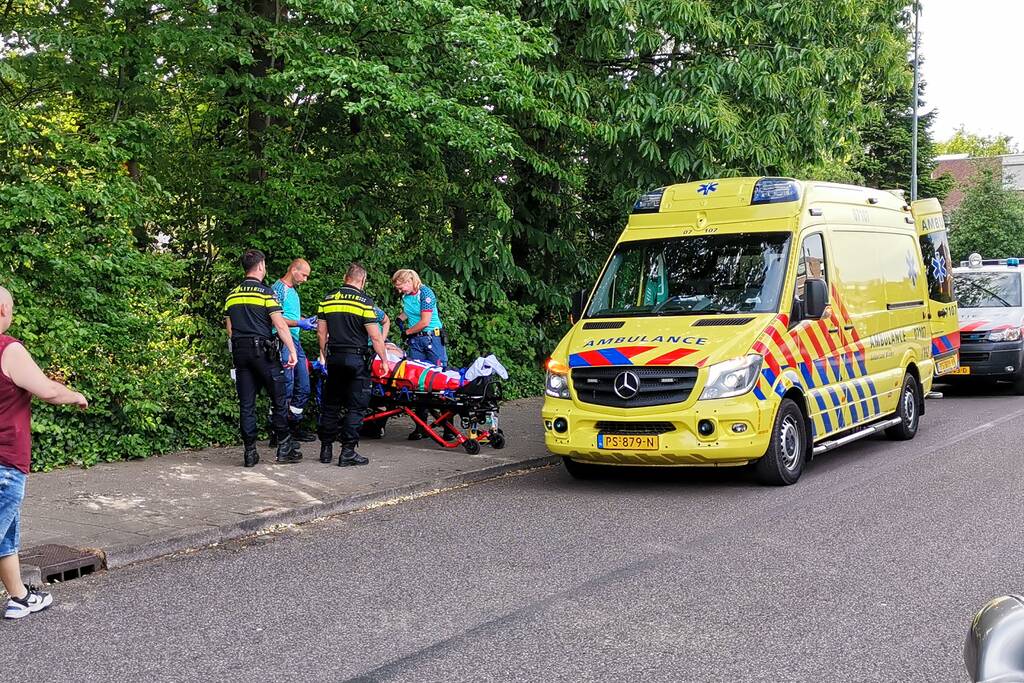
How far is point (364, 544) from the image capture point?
283 inches

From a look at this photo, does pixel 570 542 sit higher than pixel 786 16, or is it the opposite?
pixel 786 16

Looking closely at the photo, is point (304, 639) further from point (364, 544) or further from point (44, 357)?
point (44, 357)

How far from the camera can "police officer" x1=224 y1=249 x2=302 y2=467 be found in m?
9.55

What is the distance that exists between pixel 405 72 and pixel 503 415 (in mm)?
4767

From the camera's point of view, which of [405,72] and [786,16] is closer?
[405,72]

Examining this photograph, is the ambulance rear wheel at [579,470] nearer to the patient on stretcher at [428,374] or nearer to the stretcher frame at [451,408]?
the stretcher frame at [451,408]

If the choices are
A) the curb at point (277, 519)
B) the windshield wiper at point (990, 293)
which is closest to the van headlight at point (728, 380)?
the curb at point (277, 519)

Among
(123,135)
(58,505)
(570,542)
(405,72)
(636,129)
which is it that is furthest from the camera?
(636,129)

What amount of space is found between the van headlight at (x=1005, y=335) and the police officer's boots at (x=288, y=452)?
A: 11650 millimetres

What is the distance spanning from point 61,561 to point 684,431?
461 cm

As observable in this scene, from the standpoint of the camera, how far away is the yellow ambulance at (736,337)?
8570 millimetres

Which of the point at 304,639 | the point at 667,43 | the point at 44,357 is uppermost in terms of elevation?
the point at 667,43

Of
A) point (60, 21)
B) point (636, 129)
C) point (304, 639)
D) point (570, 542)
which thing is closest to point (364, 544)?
point (570, 542)

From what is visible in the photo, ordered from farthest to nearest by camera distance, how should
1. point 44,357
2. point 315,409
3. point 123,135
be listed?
point 315,409 < point 123,135 < point 44,357
